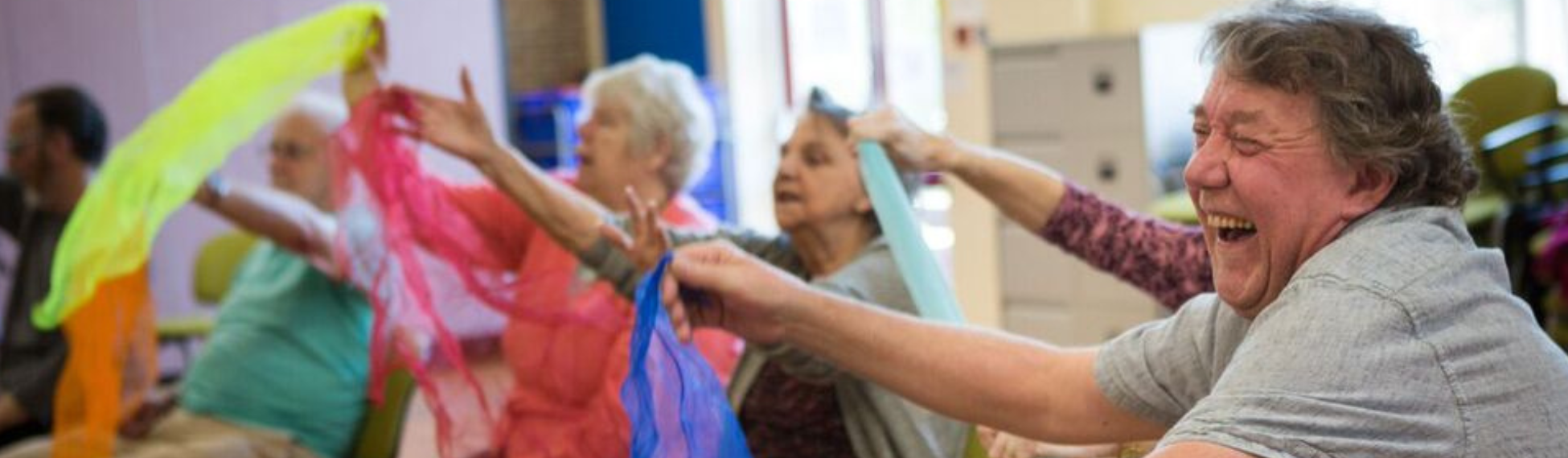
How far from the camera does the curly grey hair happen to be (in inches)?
62.2

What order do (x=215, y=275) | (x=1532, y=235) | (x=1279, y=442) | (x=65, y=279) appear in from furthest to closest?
(x=215, y=275) < (x=1532, y=235) < (x=65, y=279) < (x=1279, y=442)

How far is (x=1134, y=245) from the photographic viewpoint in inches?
102

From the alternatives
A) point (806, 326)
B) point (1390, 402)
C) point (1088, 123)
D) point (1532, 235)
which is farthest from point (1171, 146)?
point (1390, 402)

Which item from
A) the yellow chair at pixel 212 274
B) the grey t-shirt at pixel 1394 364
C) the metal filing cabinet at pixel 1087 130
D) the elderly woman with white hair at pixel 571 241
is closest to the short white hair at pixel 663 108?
the elderly woman with white hair at pixel 571 241

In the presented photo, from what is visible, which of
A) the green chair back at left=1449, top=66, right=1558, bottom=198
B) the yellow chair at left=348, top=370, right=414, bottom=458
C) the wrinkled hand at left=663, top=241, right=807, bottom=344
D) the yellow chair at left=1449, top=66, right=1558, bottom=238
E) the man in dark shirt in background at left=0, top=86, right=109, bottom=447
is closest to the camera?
the wrinkled hand at left=663, top=241, right=807, bottom=344

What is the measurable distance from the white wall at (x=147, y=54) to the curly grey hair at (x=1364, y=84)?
6041 millimetres

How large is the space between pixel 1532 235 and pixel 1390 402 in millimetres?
4338

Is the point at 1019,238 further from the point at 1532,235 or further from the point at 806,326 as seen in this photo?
the point at 806,326

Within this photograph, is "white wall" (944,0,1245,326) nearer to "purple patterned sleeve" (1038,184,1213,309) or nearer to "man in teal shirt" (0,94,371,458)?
"man in teal shirt" (0,94,371,458)

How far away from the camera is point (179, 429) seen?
383 cm

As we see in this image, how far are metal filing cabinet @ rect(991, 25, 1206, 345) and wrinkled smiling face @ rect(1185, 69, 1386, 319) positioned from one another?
4145 mm

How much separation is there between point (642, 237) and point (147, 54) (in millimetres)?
5440

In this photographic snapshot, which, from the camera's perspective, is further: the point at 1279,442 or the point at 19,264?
the point at 19,264

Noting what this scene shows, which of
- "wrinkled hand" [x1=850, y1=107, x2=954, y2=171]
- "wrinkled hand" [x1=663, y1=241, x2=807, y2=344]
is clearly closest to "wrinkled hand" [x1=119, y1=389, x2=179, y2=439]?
"wrinkled hand" [x1=850, y1=107, x2=954, y2=171]
